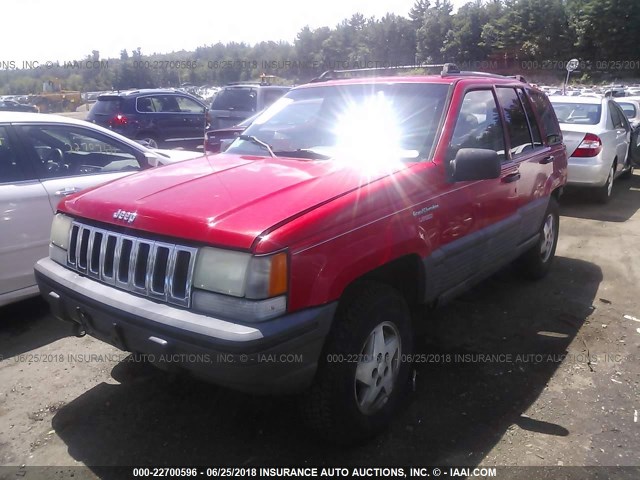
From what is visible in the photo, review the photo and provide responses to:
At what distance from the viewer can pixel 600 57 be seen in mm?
55062

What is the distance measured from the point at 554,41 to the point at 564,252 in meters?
59.1

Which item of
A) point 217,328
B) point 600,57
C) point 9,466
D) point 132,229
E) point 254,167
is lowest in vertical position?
point 9,466

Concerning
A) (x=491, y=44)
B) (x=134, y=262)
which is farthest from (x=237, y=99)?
(x=491, y=44)

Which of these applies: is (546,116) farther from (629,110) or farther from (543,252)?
(629,110)

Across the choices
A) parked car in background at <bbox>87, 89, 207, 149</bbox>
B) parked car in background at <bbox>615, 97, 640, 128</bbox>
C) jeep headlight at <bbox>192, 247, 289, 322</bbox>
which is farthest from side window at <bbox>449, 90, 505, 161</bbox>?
parked car in background at <bbox>615, 97, 640, 128</bbox>

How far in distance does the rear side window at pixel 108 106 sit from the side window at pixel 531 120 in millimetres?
9923

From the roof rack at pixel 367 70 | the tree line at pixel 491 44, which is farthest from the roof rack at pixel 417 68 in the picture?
the tree line at pixel 491 44

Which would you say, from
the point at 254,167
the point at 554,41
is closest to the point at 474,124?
the point at 254,167

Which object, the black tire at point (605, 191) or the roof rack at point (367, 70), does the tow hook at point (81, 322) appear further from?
the black tire at point (605, 191)

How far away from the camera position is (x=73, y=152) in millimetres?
4746

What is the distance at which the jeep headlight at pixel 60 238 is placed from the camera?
3.00 metres

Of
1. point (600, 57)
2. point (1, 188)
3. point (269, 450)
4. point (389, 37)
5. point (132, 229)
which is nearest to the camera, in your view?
point (132, 229)

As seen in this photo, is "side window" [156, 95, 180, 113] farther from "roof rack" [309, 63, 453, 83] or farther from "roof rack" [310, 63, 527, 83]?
"roof rack" [309, 63, 453, 83]

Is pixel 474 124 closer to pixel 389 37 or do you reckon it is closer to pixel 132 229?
pixel 132 229
